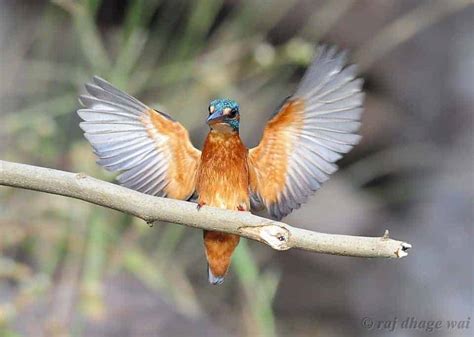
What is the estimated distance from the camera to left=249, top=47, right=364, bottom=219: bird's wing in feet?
4.30

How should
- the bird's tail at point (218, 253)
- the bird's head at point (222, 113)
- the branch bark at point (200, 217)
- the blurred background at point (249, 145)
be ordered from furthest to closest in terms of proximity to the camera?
the blurred background at point (249, 145) < the bird's tail at point (218, 253) < the bird's head at point (222, 113) < the branch bark at point (200, 217)

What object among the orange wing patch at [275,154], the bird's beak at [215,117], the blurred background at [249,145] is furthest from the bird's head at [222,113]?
the blurred background at [249,145]

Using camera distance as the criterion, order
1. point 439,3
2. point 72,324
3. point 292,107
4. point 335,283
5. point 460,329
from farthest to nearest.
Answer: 1. point 335,283
2. point 439,3
3. point 460,329
4. point 72,324
5. point 292,107

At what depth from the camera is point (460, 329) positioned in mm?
3852

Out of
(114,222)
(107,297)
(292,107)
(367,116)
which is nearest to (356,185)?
(367,116)

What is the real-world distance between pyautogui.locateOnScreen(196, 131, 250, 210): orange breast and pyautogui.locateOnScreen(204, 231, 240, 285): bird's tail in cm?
5

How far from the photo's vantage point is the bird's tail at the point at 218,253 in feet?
4.50

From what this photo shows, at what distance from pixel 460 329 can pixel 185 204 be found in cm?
290

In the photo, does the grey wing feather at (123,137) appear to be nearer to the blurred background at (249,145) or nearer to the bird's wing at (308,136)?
the bird's wing at (308,136)

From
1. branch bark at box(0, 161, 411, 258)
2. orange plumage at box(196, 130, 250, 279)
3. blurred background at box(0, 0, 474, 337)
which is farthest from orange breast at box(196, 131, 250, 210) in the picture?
blurred background at box(0, 0, 474, 337)

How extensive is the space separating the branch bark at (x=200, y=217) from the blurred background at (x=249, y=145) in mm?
1735

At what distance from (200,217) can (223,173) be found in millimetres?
206

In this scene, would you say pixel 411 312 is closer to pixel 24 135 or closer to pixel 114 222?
pixel 114 222

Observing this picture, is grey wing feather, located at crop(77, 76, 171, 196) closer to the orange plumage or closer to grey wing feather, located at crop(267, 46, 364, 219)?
the orange plumage
